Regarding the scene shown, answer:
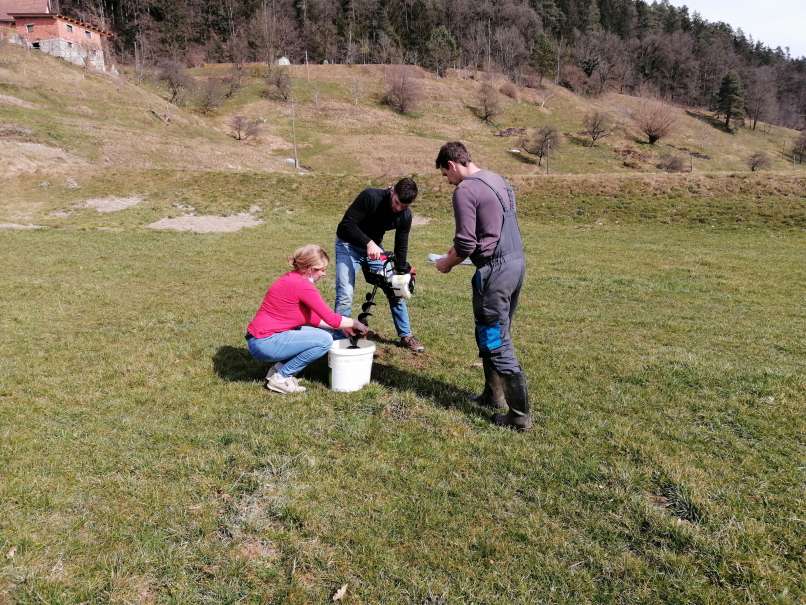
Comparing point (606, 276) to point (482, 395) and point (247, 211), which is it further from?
point (247, 211)

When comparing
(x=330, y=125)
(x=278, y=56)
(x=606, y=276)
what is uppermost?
(x=278, y=56)

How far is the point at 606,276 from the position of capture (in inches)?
489

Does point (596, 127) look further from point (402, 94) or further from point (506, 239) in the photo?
point (506, 239)

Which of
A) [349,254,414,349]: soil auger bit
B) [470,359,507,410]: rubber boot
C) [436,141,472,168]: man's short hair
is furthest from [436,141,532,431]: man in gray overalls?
[349,254,414,349]: soil auger bit

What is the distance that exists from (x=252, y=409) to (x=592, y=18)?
155 m

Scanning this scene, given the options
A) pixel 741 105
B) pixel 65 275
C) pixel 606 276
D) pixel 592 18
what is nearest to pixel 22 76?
pixel 65 275

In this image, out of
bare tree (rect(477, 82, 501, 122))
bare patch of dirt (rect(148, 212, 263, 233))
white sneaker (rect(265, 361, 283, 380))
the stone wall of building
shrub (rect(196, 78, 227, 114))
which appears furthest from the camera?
bare tree (rect(477, 82, 501, 122))

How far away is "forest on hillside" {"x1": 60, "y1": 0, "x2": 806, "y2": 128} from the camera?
92562mm

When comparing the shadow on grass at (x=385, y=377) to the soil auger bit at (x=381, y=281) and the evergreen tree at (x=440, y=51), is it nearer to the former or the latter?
the soil auger bit at (x=381, y=281)

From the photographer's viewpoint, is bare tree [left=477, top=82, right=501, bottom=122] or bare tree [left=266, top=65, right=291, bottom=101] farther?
bare tree [left=477, top=82, right=501, bottom=122]

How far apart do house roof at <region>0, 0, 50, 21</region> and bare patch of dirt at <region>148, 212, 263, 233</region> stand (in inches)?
2341

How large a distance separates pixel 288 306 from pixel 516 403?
256 cm

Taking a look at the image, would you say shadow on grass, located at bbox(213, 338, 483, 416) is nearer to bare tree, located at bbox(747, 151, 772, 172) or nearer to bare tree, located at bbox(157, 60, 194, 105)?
bare tree, located at bbox(157, 60, 194, 105)

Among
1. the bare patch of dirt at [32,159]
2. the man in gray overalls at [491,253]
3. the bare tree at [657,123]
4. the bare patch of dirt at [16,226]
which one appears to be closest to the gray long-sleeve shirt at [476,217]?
the man in gray overalls at [491,253]
